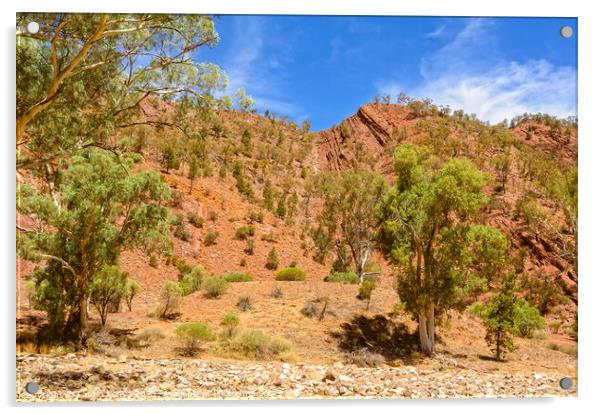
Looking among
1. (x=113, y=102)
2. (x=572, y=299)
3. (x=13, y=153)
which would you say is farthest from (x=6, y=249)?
(x=572, y=299)

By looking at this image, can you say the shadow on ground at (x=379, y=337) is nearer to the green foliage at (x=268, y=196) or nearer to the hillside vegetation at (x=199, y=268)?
the hillside vegetation at (x=199, y=268)

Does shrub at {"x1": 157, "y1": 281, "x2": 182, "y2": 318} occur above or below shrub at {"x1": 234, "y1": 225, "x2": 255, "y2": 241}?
below

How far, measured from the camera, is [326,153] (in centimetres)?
2992

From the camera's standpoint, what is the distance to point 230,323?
31.2 feet

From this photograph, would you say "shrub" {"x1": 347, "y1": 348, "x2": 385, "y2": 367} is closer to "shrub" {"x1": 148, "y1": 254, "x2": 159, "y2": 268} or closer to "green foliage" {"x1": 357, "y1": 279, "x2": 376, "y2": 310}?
"green foliage" {"x1": 357, "y1": 279, "x2": 376, "y2": 310}

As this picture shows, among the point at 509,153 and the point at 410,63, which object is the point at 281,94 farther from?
the point at 509,153

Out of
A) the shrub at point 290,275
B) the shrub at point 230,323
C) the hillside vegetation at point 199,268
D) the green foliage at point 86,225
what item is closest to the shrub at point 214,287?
the hillside vegetation at point 199,268

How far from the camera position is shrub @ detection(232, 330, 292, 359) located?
300 inches

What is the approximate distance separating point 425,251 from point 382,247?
1624 millimetres

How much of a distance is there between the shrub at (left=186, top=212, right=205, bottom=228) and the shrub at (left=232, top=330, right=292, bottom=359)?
12.6m

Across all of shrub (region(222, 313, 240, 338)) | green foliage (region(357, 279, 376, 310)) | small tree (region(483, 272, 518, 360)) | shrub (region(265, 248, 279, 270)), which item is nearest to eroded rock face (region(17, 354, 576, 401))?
shrub (region(222, 313, 240, 338))

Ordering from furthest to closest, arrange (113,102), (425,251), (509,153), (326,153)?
(326,153), (509,153), (425,251), (113,102)

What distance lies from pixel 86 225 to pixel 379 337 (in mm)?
6094
